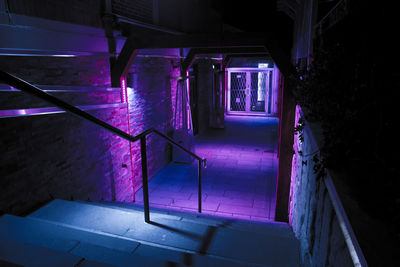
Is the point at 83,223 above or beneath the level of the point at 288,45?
beneath

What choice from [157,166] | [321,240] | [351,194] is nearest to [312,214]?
[321,240]

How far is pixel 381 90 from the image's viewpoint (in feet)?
3.62

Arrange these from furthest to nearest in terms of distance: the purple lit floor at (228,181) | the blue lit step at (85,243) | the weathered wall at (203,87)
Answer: the weathered wall at (203,87)
the purple lit floor at (228,181)
the blue lit step at (85,243)

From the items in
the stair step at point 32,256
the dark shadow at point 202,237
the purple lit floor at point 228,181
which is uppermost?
the stair step at point 32,256

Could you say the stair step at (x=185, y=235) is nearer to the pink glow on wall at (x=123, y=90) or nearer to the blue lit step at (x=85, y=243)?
the blue lit step at (x=85, y=243)

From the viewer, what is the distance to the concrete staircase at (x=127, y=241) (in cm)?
166

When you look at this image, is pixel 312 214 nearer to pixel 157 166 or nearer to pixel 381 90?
pixel 381 90

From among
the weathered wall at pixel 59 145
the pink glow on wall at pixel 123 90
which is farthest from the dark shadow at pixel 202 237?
the pink glow on wall at pixel 123 90

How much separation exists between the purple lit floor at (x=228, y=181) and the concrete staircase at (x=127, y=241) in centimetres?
183

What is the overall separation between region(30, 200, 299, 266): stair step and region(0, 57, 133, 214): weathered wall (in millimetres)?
337

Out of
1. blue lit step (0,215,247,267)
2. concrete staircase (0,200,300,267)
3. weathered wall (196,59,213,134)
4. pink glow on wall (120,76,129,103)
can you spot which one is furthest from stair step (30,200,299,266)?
weathered wall (196,59,213,134)

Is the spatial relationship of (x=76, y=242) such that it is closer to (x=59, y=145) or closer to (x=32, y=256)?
(x=32, y=256)

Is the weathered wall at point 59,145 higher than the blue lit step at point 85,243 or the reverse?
higher

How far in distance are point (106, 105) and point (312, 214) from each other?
3302 millimetres
